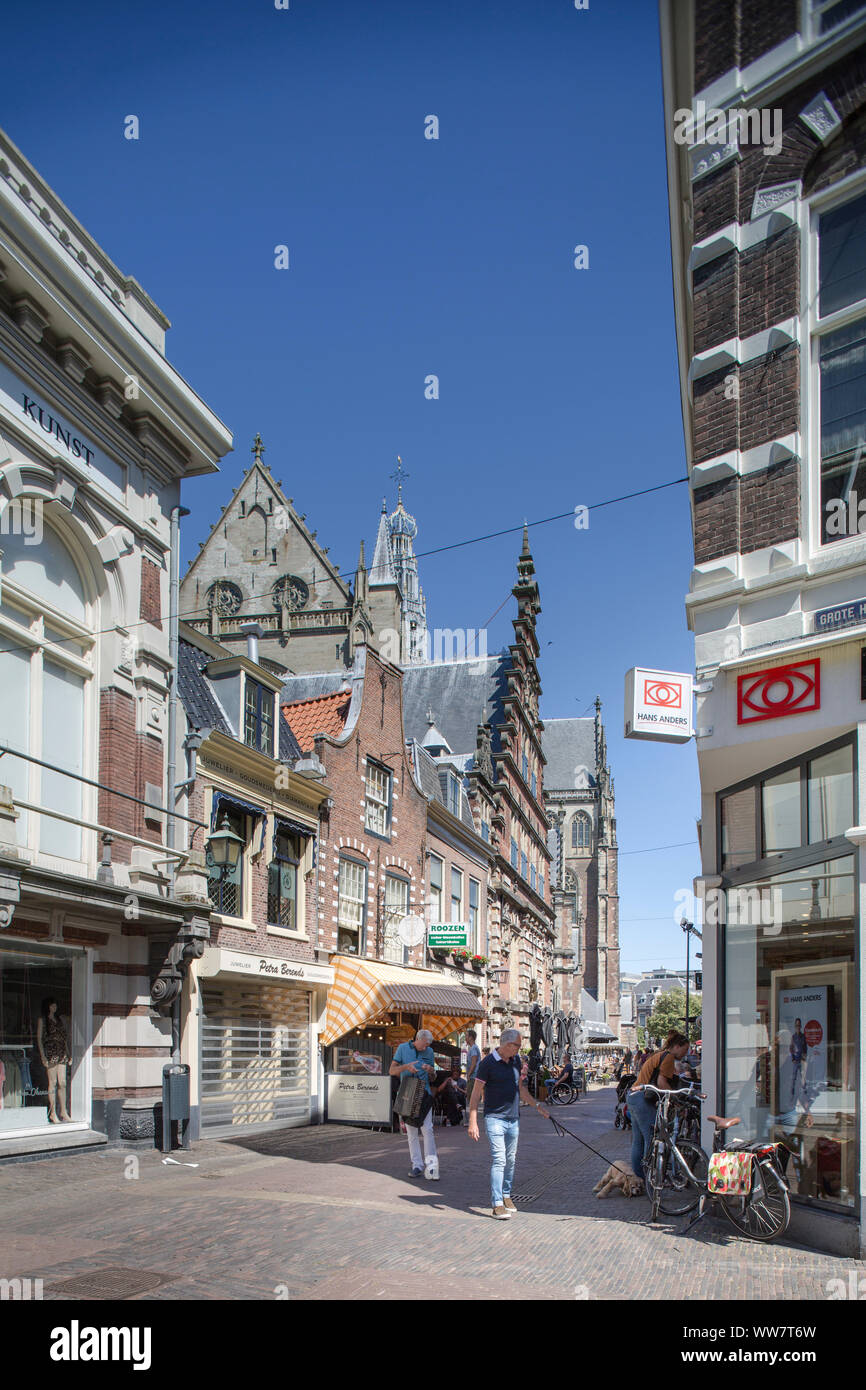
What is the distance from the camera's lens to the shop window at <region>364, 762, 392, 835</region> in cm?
2584

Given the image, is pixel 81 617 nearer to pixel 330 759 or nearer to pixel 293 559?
pixel 330 759

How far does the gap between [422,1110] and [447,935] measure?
16668mm

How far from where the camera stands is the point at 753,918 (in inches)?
414

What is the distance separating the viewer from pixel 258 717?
20.9 m

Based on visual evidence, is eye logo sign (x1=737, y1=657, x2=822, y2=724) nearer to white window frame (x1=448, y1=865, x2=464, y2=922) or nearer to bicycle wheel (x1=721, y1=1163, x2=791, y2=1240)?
bicycle wheel (x1=721, y1=1163, x2=791, y2=1240)

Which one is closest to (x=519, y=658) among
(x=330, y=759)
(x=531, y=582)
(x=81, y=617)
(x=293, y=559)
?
(x=531, y=582)

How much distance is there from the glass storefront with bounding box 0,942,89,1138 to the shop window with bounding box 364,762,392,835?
11.2m

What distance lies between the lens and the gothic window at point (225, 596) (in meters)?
39.8

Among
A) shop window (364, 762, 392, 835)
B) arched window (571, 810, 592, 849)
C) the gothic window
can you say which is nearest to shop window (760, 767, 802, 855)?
shop window (364, 762, 392, 835)

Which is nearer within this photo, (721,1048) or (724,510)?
(724,510)

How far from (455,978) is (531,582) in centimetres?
2097

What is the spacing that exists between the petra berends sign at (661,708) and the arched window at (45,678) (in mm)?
7680

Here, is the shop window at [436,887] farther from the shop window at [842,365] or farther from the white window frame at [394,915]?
the shop window at [842,365]

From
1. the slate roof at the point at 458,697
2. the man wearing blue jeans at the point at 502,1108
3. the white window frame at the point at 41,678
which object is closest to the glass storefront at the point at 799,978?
the man wearing blue jeans at the point at 502,1108
